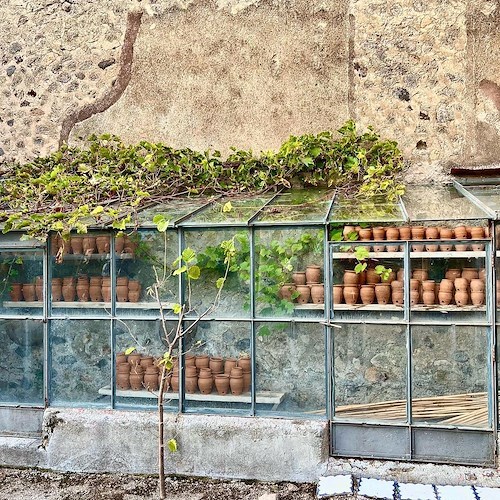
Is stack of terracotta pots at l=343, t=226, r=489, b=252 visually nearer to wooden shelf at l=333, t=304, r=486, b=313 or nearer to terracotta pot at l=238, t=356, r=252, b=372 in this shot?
wooden shelf at l=333, t=304, r=486, b=313

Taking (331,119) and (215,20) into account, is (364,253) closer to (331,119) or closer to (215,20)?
(331,119)

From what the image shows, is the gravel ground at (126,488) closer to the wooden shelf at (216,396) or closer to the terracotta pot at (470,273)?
the wooden shelf at (216,396)

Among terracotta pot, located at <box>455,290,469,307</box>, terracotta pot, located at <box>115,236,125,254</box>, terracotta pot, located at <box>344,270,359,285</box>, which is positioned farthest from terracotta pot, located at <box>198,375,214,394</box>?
terracotta pot, located at <box>455,290,469,307</box>

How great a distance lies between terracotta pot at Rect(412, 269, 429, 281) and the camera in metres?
5.14

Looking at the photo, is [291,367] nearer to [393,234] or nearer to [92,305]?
[393,234]

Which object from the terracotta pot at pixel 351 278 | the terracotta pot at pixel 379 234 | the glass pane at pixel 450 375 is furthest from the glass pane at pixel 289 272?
the glass pane at pixel 450 375

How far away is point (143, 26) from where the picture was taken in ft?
23.2

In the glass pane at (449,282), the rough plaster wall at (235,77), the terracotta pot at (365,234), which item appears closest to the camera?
the glass pane at (449,282)

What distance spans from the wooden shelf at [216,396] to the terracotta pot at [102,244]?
1177 mm

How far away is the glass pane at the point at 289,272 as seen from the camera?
209 inches

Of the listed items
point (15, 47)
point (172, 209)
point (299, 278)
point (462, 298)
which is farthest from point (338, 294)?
point (15, 47)

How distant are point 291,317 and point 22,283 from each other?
2.46m

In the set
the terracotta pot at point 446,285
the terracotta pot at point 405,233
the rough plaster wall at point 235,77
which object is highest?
the rough plaster wall at point 235,77

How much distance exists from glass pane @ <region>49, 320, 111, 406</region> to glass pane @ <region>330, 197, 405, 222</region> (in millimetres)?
2229
